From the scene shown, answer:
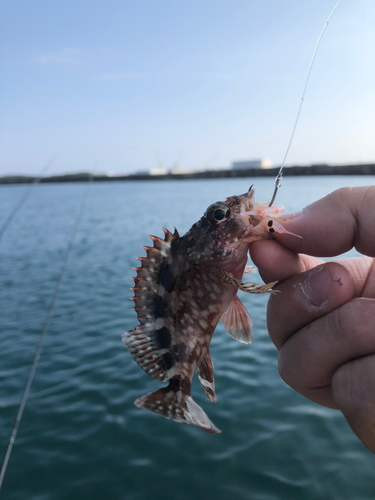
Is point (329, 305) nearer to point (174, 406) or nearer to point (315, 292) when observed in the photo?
point (315, 292)

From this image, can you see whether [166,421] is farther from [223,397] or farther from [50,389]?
[50,389]

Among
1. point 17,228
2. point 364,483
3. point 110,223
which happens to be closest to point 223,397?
point 364,483

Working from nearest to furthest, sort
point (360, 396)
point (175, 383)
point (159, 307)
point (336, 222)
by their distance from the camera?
point (360, 396)
point (336, 222)
point (175, 383)
point (159, 307)

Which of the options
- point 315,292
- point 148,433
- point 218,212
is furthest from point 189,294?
point 148,433

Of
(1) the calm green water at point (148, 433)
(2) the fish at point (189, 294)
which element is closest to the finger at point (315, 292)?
(2) the fish at point (189, 294)

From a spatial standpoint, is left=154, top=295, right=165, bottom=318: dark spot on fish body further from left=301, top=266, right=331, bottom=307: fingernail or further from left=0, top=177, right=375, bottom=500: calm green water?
left=0, top=177, right=375, bottom=500: calm green water

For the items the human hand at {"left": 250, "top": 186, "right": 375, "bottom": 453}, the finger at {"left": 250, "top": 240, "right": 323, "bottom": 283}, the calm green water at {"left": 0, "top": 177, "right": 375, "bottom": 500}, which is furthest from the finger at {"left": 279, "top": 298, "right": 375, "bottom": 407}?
the calm green water at {"left": 0, "top": 177, "right": 375, "bottom": 500}

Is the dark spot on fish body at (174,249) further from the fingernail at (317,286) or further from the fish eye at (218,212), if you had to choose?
the fingernail at (317,286)
